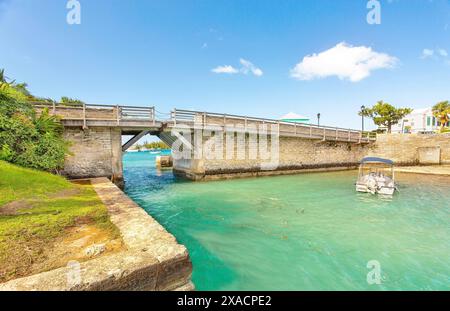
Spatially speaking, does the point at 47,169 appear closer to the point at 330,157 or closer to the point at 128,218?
the point at 128,218

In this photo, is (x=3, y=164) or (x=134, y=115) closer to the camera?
(x=3, y=164)

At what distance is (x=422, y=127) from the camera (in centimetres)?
4334

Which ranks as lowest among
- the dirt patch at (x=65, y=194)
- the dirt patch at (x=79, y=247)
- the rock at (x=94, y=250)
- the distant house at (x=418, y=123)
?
the dirt patch at (x=79, y=247)

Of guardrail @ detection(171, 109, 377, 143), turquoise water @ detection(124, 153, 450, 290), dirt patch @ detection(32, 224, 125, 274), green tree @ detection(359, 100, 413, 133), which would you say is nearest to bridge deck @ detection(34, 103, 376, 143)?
guardrail @ detection(171, 109, 377, 143)

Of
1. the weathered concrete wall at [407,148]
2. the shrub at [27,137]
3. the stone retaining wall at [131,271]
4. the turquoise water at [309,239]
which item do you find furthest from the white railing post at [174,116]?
the weathered concrete wall at [407,148]

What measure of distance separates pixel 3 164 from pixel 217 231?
8.50 m

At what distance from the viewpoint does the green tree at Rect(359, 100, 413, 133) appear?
41594 millimetres

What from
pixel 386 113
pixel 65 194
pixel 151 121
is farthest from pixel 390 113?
pixel 65 194

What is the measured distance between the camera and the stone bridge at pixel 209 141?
1255cm

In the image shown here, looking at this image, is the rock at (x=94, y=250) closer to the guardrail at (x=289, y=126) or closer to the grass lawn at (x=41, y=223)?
the grass lawn at (x=41, y=223)

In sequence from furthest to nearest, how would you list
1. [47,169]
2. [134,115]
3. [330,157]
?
[330,157], [134,115], [47,169]

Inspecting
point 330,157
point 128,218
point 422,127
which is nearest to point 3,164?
point 128,218

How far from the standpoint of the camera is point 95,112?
42.3 ft

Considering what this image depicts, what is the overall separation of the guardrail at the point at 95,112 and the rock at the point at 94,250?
11184mm
